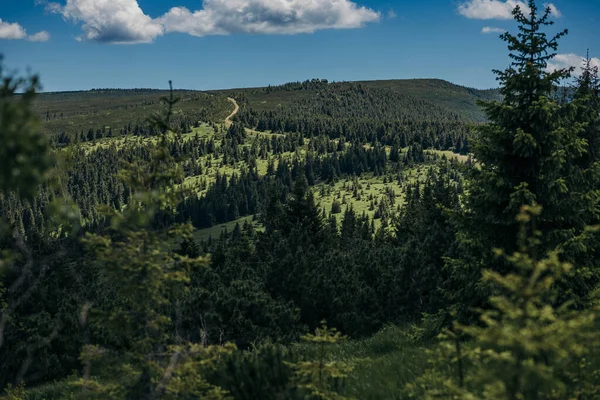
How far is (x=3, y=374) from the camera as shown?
21750 mm

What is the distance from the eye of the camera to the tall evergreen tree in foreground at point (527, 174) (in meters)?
13.1

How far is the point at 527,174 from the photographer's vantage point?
14.0m

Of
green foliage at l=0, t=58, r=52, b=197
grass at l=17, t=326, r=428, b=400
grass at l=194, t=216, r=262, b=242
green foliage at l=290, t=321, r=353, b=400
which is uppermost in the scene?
green foliage at l=0, t=58, r=52, b=197

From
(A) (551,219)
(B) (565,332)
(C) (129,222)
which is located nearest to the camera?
(B) (565,332)

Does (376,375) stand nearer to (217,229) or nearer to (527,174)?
(527,174)

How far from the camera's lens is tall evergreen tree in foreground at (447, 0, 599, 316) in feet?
42.9

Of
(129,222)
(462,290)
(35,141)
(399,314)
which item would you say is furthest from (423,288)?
(35,141)

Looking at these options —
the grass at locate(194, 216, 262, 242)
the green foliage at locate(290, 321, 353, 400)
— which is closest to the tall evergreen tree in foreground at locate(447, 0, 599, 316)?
the green foliage at locate(290, 321, 353, 400)

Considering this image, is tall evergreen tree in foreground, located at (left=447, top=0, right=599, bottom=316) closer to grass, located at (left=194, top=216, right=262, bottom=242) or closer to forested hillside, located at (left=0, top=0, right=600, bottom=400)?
forested hillside, located at (left=0, top=0, right=600, bottom=400)

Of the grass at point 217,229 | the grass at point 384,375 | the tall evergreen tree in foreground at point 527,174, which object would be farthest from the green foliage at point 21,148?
the grass at point 217,229

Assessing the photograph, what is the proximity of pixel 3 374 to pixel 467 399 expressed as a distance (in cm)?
2435

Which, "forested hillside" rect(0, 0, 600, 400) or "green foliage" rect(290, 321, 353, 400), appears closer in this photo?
"forested hillside" rect(0, 0, 600, 400)

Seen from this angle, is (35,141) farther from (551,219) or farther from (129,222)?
(551,219)

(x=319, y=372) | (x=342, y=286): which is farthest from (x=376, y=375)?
(x=342, y=286)
